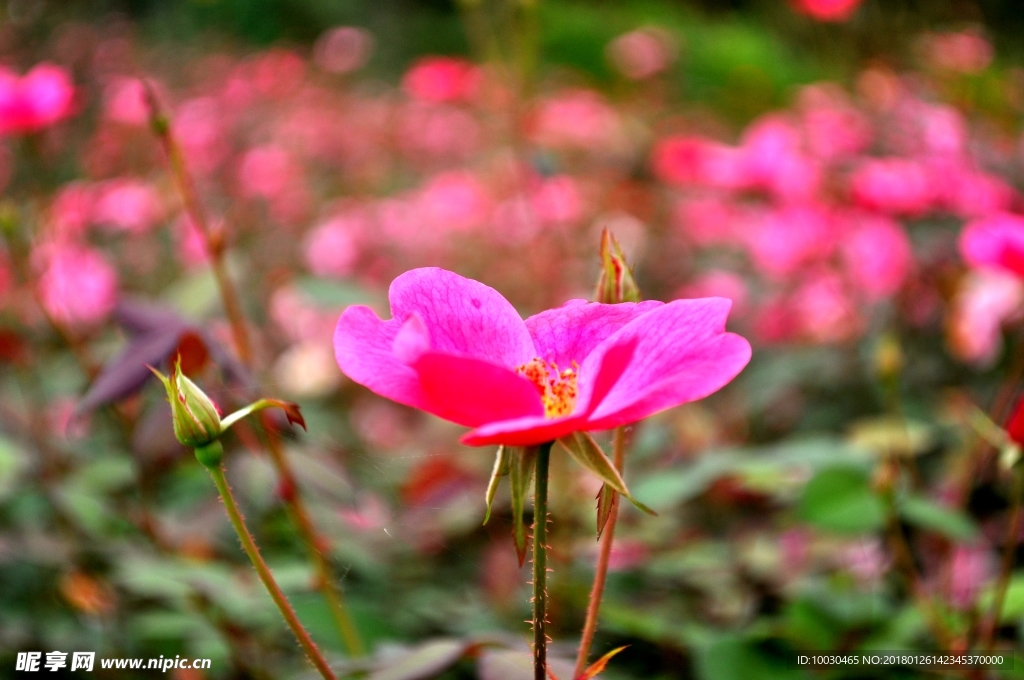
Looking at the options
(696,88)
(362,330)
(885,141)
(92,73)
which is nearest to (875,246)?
(885,141)

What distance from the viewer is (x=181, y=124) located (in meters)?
2.35

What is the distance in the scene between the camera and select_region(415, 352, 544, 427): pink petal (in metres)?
0.29

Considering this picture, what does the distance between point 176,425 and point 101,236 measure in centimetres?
213

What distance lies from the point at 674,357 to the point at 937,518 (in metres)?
0.45

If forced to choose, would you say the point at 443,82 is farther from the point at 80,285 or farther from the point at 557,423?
the point at 557,423

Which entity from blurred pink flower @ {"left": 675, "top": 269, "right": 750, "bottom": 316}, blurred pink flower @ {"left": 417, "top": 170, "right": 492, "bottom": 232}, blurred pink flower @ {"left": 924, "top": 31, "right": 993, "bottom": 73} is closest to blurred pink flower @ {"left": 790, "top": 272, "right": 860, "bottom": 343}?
blurred pink flower @ {"left": 675, "top": 269, "right": 750, "bottom": 316}

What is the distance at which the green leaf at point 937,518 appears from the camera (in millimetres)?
661

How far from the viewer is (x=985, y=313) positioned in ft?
3.32

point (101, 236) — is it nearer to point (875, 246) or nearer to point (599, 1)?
point (875, 246)

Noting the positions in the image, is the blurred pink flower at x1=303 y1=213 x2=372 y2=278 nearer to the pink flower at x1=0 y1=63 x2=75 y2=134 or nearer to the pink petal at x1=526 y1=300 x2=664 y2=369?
the pink flower at x1=0 y1=63 x2=75 y2=134

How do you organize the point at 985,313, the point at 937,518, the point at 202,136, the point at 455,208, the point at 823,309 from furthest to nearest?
the point at 202,136, the point at 455,208, the point at 823,309, the point at 985,313, the point at 937,518

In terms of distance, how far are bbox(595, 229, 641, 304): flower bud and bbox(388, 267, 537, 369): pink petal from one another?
0.06 m

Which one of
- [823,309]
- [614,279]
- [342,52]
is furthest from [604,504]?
[342,52]

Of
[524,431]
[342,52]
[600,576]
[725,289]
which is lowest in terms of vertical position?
[725,289]
